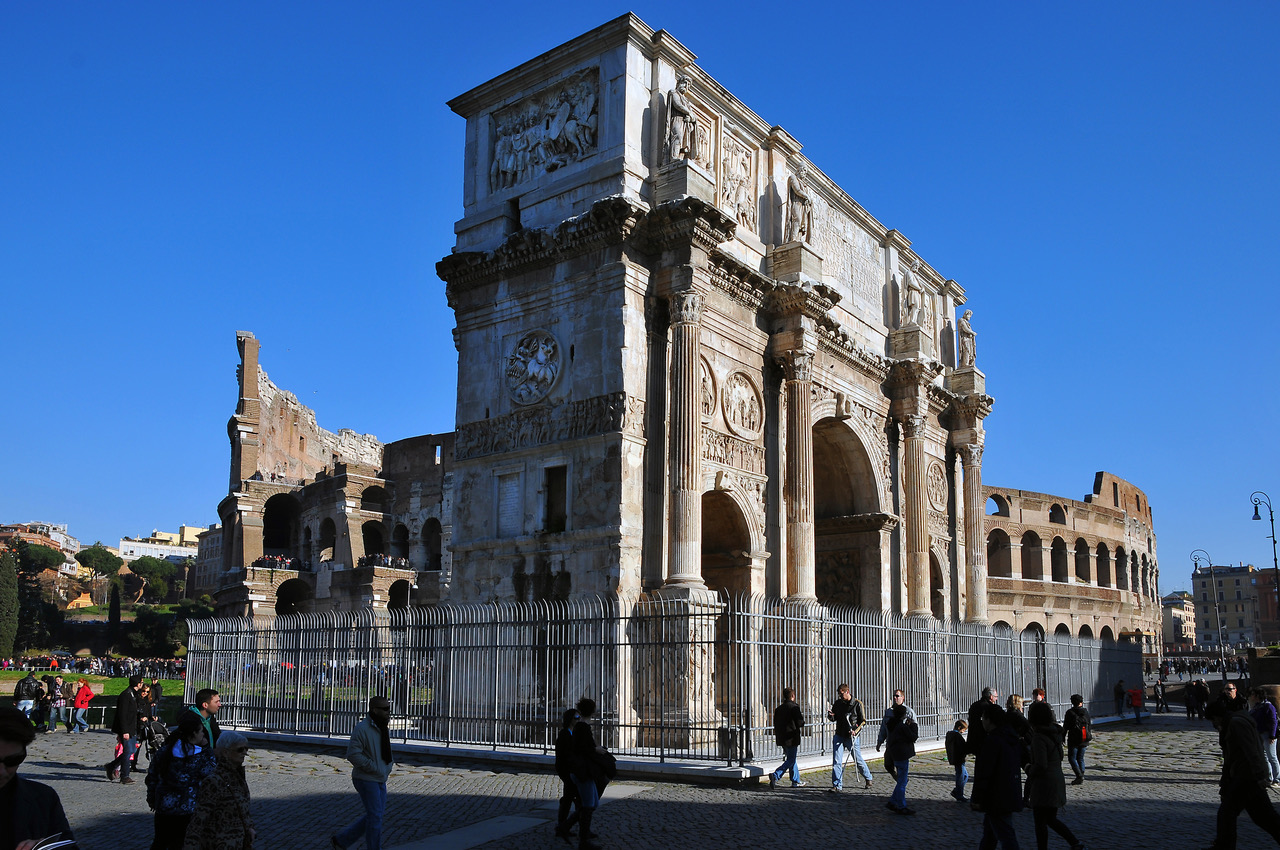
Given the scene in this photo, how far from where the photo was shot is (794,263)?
1994 centimetres

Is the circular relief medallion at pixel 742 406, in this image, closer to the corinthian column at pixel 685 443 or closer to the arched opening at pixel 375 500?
the corinthian column at pixel 685 443

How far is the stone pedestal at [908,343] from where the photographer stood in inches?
975

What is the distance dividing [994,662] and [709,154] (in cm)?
1098

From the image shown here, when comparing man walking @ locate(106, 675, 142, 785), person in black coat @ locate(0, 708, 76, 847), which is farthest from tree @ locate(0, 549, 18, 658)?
person in black coat @ locate(0, 708, 76, 847)

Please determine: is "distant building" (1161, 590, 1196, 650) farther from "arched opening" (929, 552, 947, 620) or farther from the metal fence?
the metal fence

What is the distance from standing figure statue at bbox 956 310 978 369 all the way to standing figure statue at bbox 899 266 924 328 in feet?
8.89

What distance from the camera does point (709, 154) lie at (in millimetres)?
19266

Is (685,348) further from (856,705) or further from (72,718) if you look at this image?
(72,718)

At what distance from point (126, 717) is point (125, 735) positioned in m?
0.23

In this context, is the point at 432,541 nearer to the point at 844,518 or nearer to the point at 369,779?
the point at 844,518

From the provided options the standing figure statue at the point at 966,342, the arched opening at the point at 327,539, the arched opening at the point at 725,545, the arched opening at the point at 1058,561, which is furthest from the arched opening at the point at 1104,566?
the arched opening at the point at 725,545

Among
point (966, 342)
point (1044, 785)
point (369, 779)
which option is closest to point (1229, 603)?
point (966, 342)

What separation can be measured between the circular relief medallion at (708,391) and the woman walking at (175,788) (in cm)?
1226

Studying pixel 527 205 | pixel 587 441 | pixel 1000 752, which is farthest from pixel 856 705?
pixel 527 205
